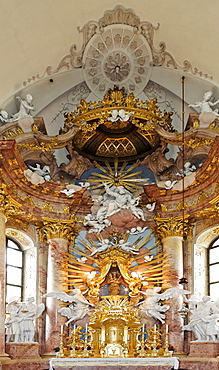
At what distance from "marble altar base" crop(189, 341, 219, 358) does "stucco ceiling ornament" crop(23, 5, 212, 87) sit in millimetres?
7770

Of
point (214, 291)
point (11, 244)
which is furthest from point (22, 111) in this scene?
point (214, 291)

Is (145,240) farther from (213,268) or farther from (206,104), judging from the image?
(206,104)

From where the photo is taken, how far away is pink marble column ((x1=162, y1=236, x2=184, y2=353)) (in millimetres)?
17344

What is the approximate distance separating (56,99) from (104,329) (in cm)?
739

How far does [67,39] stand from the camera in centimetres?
1802

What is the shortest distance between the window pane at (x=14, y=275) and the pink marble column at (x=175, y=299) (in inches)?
183

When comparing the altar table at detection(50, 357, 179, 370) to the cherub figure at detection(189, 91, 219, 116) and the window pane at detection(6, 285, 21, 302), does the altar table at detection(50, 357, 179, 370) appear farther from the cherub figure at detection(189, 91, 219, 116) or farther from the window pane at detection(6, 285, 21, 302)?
the cherub figure at detection(189, 91, 219, 116)

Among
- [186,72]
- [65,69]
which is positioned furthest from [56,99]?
[186,72]

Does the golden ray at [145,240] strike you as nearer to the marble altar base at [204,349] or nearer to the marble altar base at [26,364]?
the marble altar base at [204,349]

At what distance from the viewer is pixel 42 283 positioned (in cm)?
1852

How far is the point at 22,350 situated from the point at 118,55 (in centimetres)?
931

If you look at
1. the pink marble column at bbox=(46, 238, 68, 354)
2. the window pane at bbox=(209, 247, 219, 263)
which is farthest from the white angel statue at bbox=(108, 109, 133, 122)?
the window pane at bbox=(209, 247, 219, 263)

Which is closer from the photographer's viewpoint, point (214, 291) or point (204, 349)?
point (204, 349)

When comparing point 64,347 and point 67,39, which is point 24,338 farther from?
point 67,39
